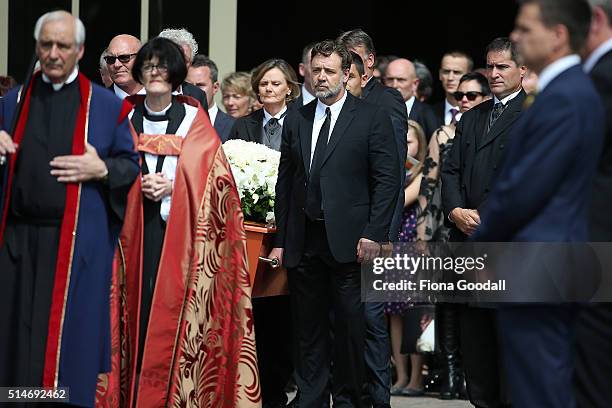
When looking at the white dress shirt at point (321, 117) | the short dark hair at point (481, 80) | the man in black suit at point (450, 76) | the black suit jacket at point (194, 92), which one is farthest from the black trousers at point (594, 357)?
the man in black suit at point (450, 76)

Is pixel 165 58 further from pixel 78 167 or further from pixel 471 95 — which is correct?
pixel 471 95

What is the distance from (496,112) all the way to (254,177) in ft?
4.92

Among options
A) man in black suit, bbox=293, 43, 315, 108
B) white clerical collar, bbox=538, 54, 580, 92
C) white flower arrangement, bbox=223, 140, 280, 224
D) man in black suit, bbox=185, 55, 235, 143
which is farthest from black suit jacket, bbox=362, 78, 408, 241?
white clerical collar, bbox=538, 54, 580, 92

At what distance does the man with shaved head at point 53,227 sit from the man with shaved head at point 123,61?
92.4 inches

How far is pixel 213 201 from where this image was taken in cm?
706

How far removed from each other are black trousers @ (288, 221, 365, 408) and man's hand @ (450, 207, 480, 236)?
63 centimetres

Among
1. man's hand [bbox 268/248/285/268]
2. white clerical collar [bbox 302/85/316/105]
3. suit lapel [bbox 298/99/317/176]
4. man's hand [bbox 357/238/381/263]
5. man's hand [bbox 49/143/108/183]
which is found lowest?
man's hand [bbox 268/248/285/268]

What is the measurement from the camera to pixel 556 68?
201 inches

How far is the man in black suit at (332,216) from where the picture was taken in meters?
7.73

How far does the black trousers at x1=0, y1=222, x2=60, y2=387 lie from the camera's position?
595 centimetres

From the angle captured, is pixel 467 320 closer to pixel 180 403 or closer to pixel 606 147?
pixel 180 403

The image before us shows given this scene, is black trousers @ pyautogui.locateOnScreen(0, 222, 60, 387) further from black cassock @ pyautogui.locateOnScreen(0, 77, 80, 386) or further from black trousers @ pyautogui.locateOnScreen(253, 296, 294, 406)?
black trousers @ pyautogui.locateOnScreen(253, 296, 294, 406)

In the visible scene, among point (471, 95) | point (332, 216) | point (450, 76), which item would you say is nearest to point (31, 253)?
point (332, 216)
